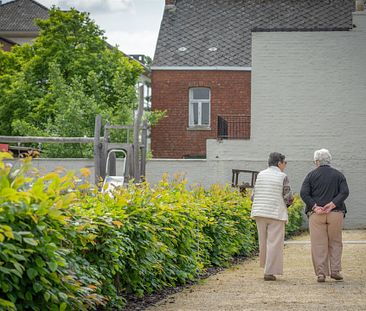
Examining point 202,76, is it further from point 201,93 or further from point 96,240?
point 96,240

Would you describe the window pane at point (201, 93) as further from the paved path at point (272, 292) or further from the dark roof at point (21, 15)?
the dark roof at point (21, 15)

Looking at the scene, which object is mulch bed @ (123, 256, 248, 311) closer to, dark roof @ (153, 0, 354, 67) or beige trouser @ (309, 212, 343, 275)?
beige trouser @ (309, 212, 343, 275)

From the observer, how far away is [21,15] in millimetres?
81438

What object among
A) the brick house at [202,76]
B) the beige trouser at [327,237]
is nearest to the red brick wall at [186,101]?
the brick house at [202,76]

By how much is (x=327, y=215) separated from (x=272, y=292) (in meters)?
2.27

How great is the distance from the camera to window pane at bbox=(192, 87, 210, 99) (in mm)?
44625

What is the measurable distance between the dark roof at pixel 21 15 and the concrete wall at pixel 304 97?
45.1 m

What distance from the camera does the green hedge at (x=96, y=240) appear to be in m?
7.11

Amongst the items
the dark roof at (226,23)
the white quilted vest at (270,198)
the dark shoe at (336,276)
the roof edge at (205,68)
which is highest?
the dark roof at (226,23)

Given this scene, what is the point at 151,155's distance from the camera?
41.3 meters

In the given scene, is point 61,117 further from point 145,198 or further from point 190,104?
point 145,198

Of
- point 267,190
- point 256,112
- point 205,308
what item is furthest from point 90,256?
point 256,112

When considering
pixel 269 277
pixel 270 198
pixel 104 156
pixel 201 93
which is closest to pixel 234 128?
pixel 201 93

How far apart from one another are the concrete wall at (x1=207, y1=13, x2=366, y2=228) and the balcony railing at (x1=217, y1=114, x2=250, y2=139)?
0.82 metres
